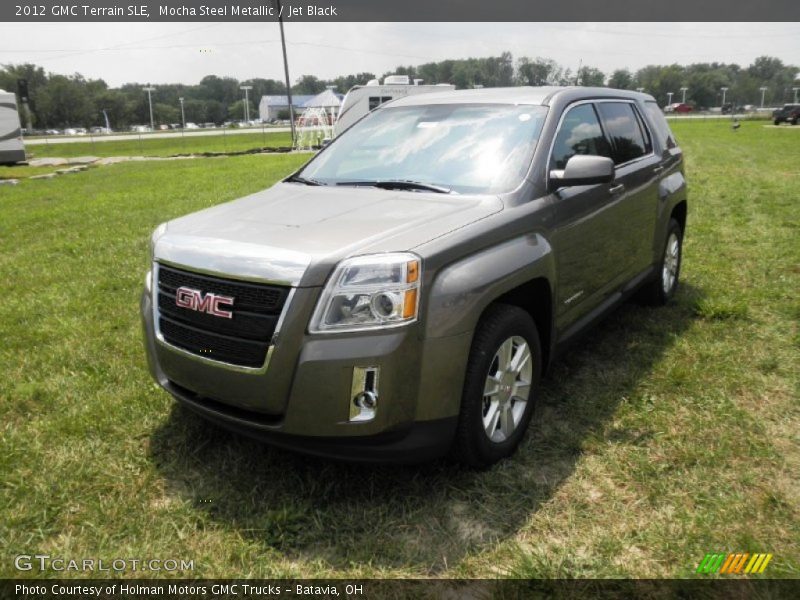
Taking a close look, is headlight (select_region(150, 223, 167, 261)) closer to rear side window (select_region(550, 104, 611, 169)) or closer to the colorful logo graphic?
rear side window (select_region(550, 104, 611, 169))

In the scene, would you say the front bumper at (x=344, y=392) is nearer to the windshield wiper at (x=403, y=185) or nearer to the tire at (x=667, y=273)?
the windshield wiper at (x=403, y=185)

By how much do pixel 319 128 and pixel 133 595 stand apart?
35.2 metres

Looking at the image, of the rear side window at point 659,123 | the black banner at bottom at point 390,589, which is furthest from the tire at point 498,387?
the rear side window at point 659,123

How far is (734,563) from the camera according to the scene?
2443mm

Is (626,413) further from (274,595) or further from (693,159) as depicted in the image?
(693,159)

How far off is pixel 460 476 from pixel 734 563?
1178 mm

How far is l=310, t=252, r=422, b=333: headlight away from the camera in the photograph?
2.49m

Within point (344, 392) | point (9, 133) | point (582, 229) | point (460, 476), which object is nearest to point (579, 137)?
point (582, 229)

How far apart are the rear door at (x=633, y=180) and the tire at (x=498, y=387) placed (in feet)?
5.00

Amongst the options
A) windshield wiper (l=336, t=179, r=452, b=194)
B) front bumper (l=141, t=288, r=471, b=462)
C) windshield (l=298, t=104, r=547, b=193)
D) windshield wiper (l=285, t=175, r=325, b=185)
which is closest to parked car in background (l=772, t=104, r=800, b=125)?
windshield (l=298, t=104, r=547, b=193)

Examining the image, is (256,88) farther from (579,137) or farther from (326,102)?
(579,137)

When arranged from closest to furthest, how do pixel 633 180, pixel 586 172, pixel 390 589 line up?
pixel 390 589 → pixel 586 172 → pixel 633 180

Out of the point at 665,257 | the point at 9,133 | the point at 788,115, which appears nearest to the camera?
the point at 665,257

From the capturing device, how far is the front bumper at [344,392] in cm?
248
